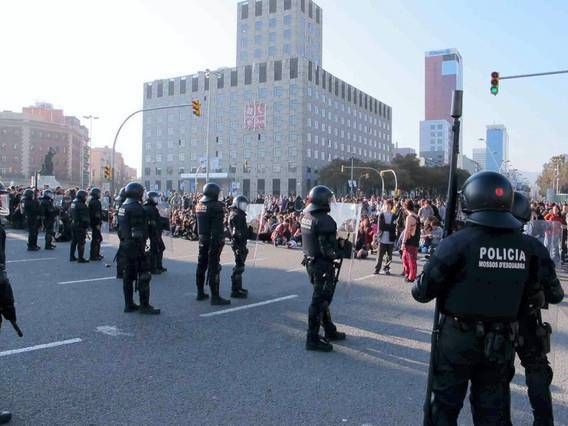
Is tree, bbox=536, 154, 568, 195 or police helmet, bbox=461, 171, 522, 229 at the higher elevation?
tree, bbox=536, 154, 568, 195

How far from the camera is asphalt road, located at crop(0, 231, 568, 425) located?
4.14m

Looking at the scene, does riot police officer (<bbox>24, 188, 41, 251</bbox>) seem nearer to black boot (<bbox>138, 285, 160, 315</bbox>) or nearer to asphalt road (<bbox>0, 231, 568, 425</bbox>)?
asphalt road (<bbox>0, 231, 568, 425</bbox>)

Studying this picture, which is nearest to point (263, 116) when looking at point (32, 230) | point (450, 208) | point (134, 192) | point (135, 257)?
point (32, 230)

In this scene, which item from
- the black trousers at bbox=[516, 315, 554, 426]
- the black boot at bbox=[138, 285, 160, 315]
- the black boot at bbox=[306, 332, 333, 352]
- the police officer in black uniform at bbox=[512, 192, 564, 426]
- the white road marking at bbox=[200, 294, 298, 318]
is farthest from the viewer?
the white road marking at bbox=[200, 294, 298, 318]

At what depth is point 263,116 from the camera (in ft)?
313

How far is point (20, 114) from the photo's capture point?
119m

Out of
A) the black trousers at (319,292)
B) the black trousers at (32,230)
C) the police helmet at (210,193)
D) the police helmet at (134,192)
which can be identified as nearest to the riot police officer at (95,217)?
the black trousers at (32,230)

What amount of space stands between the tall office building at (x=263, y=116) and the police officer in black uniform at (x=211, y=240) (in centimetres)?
8489

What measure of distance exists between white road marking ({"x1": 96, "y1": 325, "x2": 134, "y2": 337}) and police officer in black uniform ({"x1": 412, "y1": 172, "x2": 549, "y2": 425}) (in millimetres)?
4439

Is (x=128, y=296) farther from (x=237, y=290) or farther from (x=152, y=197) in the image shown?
(x=152, y=197)

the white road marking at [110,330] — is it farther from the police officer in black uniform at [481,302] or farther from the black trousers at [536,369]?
the black trousers at [536,369]

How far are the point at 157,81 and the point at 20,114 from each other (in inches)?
1462

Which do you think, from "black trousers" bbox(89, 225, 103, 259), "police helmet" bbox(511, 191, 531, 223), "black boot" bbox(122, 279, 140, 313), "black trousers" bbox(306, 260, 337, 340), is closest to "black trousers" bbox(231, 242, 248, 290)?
"black boot" bbox(122, 279, 140, 313)

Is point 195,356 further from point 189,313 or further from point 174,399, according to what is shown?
point 189,313
